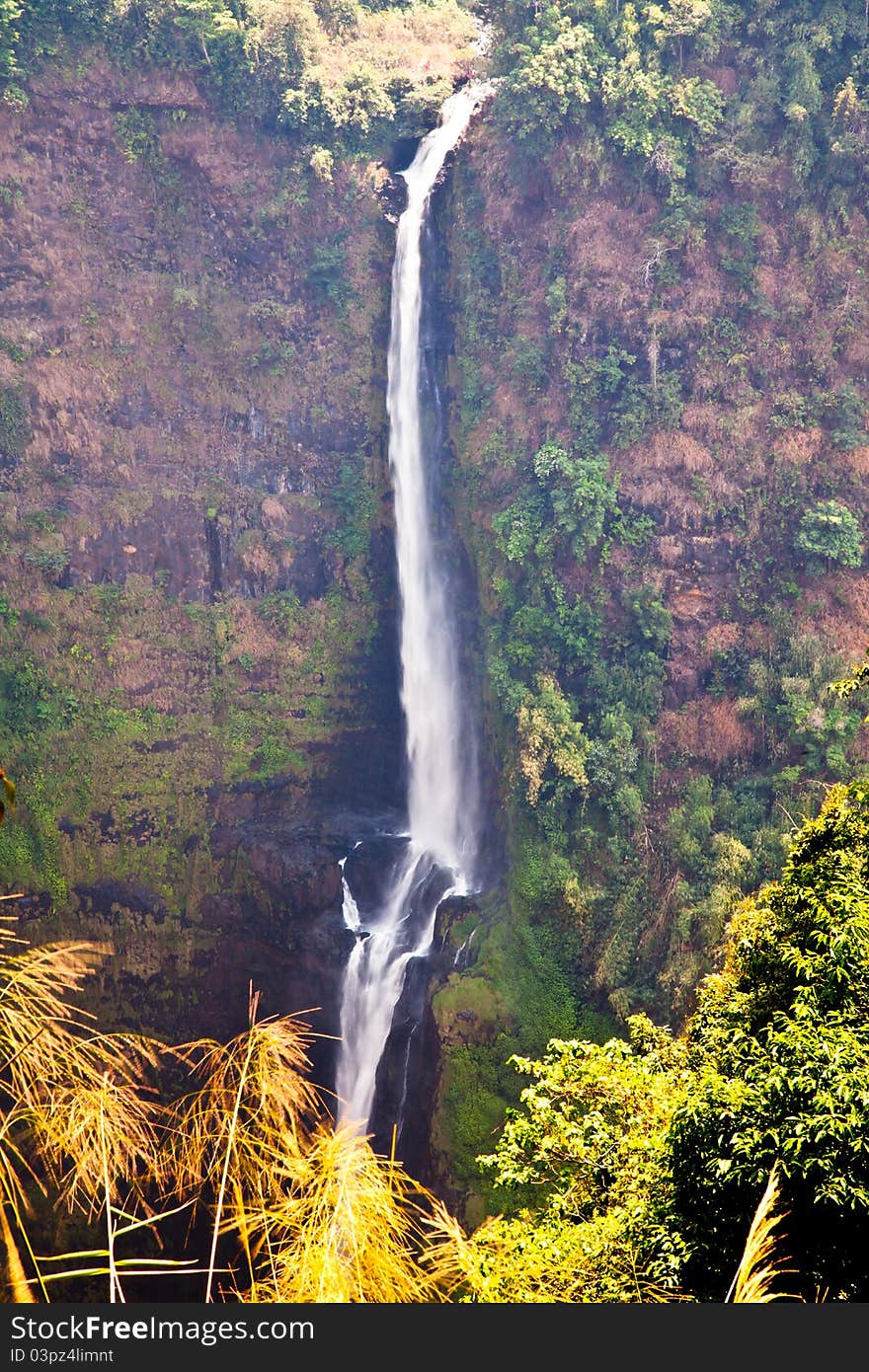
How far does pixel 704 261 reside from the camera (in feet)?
59.6

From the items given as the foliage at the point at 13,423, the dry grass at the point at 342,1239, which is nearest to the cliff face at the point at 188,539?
the foliage at the point at 13,423

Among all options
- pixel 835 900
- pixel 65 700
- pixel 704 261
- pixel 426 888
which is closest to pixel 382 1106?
pixel 426 888

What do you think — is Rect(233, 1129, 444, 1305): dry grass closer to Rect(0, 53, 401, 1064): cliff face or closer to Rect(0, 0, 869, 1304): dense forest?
Rect(0, 0, 869, 1304): dense forest

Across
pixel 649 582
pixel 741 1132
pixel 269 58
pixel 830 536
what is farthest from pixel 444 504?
pixel 741 1132

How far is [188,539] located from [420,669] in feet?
16.8

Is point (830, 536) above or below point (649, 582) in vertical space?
above

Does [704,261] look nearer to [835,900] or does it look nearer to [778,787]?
[778,787]

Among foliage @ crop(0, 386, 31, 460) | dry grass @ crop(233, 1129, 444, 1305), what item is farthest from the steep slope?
dry grass @ crop(233, 1129, 444, 1305)

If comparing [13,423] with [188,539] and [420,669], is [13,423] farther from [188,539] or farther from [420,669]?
[420,669]

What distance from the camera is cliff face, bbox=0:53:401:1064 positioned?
19.6m

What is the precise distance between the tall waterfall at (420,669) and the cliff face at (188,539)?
50 centimetres

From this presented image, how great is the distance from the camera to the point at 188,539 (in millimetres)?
21109

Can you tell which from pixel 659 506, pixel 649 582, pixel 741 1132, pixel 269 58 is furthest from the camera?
pixel 269 58

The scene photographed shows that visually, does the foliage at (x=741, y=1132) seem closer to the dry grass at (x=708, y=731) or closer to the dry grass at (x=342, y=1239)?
the dry grass at (x=342, y=1239)
